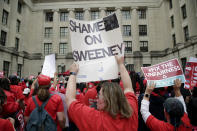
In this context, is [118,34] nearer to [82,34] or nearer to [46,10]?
[82,34]

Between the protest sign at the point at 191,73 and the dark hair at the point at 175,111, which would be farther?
the protest sign at the point at 191,73

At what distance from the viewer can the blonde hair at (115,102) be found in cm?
153

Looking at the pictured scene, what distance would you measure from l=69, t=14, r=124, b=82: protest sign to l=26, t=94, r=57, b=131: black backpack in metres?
1.06

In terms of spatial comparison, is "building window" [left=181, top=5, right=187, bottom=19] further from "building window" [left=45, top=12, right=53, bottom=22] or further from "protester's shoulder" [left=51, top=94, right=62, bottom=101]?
"protester's shoulder" [left=51, top=94, right=62, bottom=101]

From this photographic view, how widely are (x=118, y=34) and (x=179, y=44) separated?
25221 mm

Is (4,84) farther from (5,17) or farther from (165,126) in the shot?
(5,17)

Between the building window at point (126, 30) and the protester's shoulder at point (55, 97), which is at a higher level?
the building window at point (126, 30)

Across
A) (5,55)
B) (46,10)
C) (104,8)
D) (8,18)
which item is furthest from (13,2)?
(104,8)

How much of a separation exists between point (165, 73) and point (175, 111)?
75.8 inches

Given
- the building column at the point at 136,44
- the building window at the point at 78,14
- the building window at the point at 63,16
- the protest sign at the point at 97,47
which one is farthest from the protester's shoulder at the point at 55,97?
the building window at the point at 63,16

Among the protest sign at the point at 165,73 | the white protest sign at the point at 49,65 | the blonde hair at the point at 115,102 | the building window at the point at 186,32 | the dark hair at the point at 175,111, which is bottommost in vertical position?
the dark hair at the point at 175,111

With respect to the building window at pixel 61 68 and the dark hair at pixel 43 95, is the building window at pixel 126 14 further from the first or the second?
the dark hair at pixel 43 95

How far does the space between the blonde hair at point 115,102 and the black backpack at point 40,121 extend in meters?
1.63

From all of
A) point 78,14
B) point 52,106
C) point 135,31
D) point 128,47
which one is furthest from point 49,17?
point 52,106
